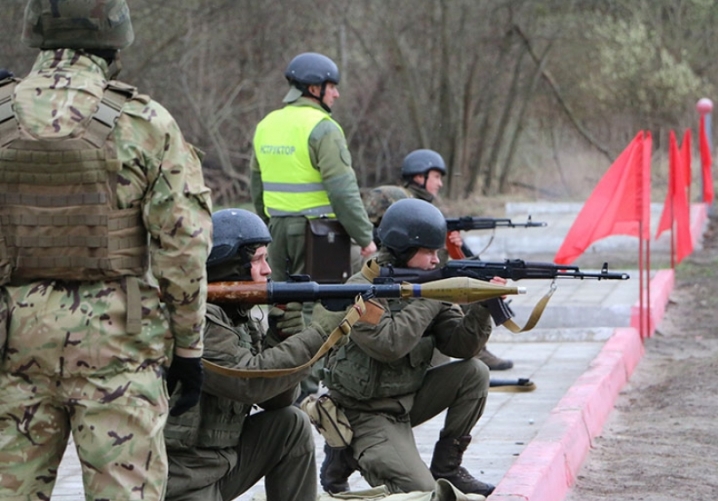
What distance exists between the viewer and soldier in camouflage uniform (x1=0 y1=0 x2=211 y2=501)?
328cm

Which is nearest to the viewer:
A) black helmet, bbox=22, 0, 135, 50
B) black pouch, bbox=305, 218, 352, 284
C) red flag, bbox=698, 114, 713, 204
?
black helmet, bbox=22, 0, 135, 50

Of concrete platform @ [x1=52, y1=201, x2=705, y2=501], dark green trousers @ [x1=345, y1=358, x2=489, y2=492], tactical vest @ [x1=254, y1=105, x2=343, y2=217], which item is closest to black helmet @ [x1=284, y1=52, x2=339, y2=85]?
tactical vest @ [x1=254, y1=105, x2=343, y2=217]

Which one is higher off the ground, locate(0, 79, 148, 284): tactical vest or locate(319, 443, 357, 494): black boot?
locate(0, 79, 148, 284): tactical vest

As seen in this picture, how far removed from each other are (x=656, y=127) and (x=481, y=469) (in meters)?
23.7

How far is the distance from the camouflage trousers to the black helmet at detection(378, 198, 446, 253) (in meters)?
2.00

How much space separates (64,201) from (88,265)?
0.18 meters

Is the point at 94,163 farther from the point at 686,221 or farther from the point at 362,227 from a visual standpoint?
the point at 686,221

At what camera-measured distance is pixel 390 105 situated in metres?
22.5

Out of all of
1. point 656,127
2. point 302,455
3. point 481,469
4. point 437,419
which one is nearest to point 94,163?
point 302,455

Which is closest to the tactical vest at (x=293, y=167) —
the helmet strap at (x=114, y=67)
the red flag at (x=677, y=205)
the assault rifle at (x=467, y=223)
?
the assault rifle at (x=467, y=223)

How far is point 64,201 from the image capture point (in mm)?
3297

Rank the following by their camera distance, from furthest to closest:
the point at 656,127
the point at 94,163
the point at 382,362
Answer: the point at 656,127, the point at 382,362, the point at 94,163

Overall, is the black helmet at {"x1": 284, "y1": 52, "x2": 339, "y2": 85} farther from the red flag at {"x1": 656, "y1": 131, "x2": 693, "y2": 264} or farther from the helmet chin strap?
the red flag at {"x1": 656, "y1": 131, "x2": 693, "y2": 264}

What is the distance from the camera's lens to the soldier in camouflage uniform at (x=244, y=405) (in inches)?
159
